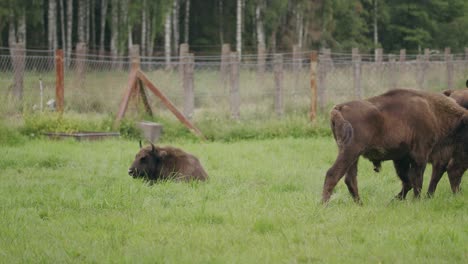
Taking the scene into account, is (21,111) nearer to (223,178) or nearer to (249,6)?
(223,178)

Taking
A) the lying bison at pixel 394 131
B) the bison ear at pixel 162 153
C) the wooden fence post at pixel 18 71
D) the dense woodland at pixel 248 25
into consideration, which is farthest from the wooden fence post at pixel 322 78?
the dense woodland at pixel 248 25

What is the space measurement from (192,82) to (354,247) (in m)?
13.8

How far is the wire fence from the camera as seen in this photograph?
18688 millimetres

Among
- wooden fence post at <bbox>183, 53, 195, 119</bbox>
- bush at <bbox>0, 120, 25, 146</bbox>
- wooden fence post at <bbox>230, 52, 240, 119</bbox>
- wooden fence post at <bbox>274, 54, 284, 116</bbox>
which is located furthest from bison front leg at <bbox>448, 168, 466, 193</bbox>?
wooden fence post at <bbox>183, 53, 195, 119</bbox>

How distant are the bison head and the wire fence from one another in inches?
262

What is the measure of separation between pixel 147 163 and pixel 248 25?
46064mm

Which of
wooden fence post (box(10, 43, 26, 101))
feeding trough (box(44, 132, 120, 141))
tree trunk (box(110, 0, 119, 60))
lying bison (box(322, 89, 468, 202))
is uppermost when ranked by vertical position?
tree trunk (box(110, 0, 119, 60))

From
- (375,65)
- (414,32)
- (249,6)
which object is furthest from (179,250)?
(414,32)

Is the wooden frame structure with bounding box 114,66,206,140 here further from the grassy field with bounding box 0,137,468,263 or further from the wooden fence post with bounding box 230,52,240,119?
the grassy field with bounding box 0,137,468,263

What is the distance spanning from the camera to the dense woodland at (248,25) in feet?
145

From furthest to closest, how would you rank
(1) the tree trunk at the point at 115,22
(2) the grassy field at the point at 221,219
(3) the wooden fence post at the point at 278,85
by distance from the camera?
(1) the tree trunk at the point at 115,22
(3) the wooden fence post at the point at 278,85
(2) the grassy field at the point at 221,219

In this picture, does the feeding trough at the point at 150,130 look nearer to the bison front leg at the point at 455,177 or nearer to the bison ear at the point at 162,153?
the bison ear at the point at 162,153

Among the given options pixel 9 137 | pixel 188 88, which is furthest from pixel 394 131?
pixel 188 88

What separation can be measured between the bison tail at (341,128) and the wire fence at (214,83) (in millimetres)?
9929
